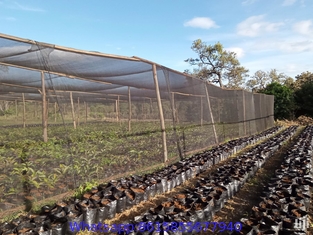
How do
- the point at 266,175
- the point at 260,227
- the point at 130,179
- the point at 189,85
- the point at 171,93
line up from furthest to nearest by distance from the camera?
the point at 189,85 → the point at 171,93 → the point at 266,175 → the point at 130,179 → the point at 260,227

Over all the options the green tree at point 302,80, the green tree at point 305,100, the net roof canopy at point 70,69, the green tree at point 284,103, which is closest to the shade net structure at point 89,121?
the net roof canopy at point 70,69

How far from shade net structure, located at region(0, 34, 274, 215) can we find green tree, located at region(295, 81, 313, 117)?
14546mm

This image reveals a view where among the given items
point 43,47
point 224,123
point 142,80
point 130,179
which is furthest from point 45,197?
point 224,123

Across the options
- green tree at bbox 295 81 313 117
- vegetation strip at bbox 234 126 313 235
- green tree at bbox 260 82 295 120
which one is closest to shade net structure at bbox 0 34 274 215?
vegetation strip at bbox 234 126 313 235

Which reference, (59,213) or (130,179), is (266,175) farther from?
(59,213)

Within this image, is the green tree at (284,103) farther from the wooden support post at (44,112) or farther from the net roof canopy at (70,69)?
the wooden support post at (44,112)

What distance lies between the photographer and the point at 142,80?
248 inches

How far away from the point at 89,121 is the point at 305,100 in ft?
61.5

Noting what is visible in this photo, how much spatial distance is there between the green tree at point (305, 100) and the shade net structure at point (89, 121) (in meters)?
14.5

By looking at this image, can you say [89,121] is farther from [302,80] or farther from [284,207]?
[302,80]

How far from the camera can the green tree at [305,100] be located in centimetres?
2022

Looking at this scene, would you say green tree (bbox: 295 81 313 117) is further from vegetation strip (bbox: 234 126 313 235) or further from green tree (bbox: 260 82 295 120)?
vegetation strip (bbox: 234 126 313 235)

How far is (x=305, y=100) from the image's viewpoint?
2050 cm

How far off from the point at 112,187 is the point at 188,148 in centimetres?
329
